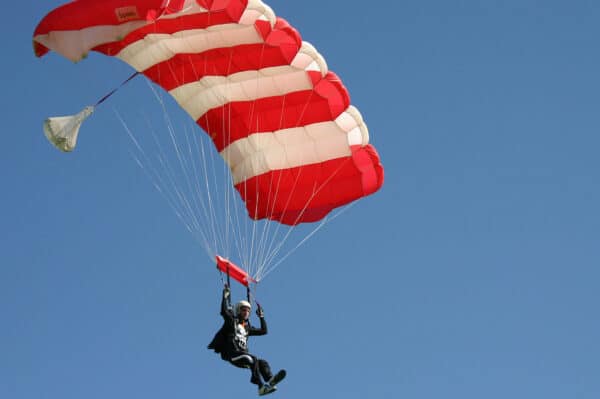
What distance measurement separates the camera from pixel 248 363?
1568cm

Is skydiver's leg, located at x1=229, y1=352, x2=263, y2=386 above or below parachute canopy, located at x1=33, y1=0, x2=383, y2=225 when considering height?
below

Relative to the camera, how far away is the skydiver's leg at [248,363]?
Answer: 15.6 meters

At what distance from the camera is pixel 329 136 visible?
1786cm

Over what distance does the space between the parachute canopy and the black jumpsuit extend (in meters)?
2.92

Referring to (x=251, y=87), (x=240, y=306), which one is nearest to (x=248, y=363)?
(x=240, y=306)

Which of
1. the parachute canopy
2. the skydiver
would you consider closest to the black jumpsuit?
the skydiver

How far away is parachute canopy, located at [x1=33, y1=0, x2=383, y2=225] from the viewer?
51.1 ft

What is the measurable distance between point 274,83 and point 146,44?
173 centimetres

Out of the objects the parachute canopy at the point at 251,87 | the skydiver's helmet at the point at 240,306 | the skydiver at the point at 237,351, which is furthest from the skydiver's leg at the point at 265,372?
the parachute canopy at the point at 251,87

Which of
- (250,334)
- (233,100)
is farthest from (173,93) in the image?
(250,334)

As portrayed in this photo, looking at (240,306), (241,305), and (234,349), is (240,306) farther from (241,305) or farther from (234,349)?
(234,349)

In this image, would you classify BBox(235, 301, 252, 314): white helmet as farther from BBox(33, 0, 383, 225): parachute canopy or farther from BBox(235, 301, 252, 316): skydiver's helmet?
BBox(33, 0, 383, 225): parachute canopy

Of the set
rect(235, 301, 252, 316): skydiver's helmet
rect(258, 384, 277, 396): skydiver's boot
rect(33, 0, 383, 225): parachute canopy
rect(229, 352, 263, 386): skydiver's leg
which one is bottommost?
rect(258, 384, 277, 396): skydiver's boot

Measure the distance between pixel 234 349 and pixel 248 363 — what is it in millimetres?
231
